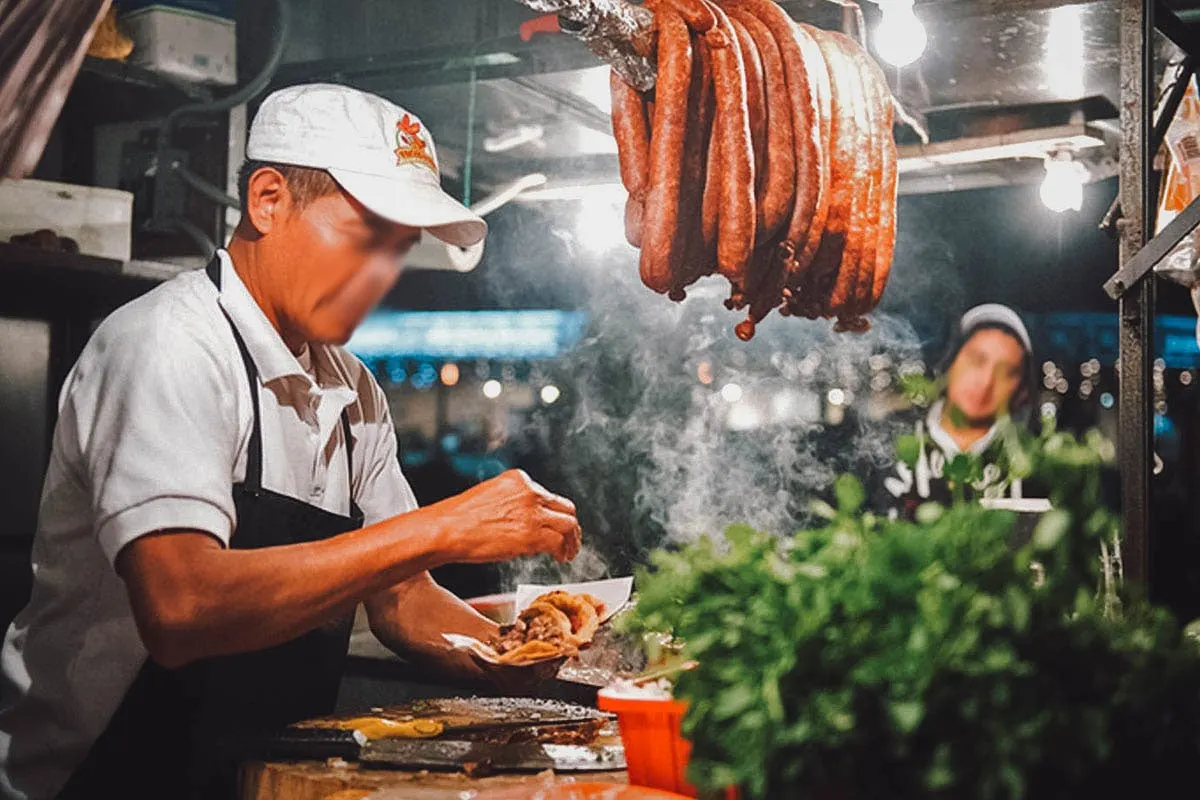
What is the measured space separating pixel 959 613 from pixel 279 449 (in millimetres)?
1818

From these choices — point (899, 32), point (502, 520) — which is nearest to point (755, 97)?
point (899, 32)

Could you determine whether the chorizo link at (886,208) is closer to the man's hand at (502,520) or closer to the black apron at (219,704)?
the man's hand at (502,520)

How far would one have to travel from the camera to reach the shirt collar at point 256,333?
2.81 meters

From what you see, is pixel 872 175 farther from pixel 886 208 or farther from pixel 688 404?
pixel 688 404

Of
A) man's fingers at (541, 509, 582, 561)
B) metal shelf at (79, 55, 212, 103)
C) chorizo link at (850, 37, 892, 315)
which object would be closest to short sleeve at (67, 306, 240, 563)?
man's fingers at (541, 509, 582, 561)

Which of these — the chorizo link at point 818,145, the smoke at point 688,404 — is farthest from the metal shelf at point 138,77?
the smoke at point 688,404

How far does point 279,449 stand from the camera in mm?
2842

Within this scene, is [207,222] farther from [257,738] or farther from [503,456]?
[503,456]

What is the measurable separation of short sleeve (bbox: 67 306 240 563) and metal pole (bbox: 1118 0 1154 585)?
239cm

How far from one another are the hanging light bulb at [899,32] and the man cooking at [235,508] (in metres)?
1.84

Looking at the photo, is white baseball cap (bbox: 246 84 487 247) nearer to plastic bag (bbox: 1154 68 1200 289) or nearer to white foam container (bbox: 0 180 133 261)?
white foam container (bbox: 0 180 133 261)

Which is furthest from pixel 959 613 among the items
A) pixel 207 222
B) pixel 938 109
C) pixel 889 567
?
pixel 938 109

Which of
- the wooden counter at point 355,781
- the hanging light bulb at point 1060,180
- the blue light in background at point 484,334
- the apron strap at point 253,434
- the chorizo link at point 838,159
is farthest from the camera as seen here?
the blue light in background at point 484,334

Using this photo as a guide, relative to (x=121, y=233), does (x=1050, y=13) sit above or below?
above
